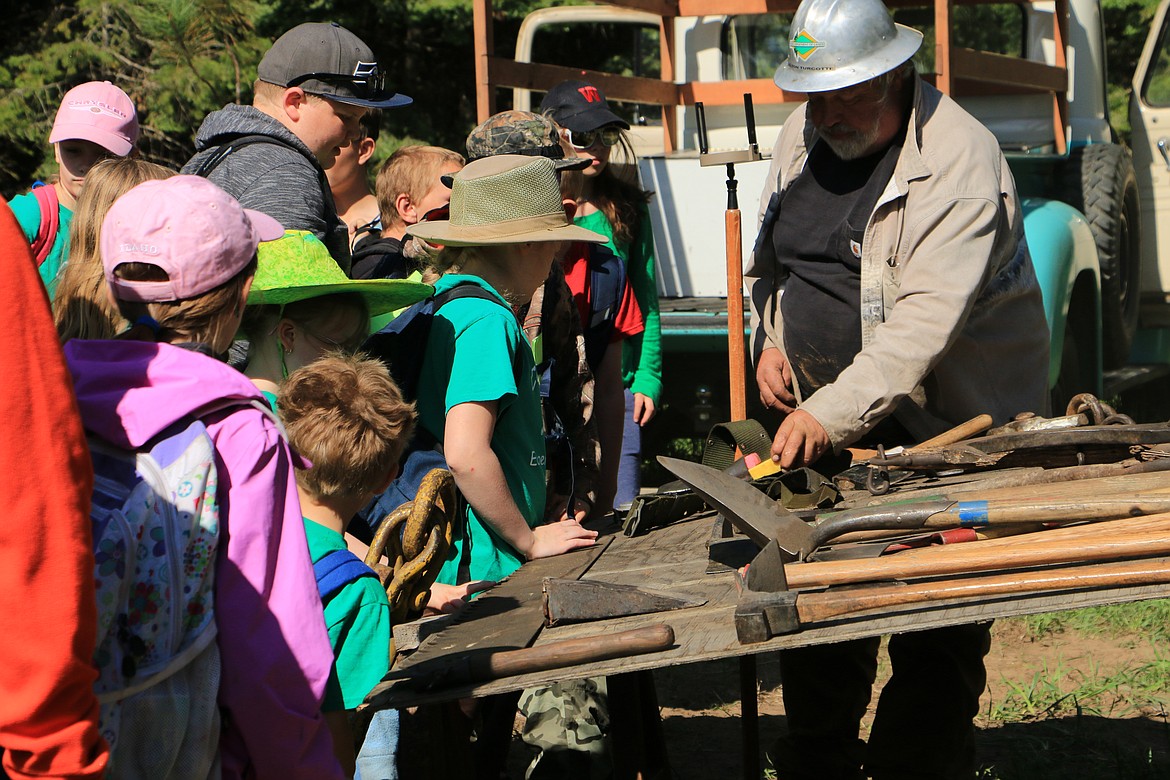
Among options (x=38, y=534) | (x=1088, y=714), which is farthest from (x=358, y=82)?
(x=1088, y=714)

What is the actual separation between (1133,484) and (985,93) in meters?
5.22

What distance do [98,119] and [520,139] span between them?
135cm

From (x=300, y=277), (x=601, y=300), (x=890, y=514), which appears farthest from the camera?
(x=601, y=300)

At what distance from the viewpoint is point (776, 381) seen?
3.58 meters

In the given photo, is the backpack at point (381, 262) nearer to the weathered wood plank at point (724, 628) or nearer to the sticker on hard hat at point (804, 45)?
the sticker on hard hat at point (804, 45)

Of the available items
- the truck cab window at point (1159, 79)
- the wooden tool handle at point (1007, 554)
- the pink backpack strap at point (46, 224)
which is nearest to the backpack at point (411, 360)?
the wooden tool handle at point (1007, 554)

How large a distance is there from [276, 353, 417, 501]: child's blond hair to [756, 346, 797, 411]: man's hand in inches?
61.5

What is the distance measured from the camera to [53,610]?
1333 millimetres

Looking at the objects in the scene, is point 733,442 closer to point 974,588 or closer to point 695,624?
point 695,624

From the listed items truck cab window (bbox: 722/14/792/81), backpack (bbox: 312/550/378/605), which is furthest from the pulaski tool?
truck cab window (bbox: 722/14/792/81)

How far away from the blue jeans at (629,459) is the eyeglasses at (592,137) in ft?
3.06

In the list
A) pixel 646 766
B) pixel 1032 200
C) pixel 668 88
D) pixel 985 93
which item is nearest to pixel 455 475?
pixel 646 766

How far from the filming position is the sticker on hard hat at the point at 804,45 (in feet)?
10.4

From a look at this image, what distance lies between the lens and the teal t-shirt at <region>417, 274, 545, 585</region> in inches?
103
